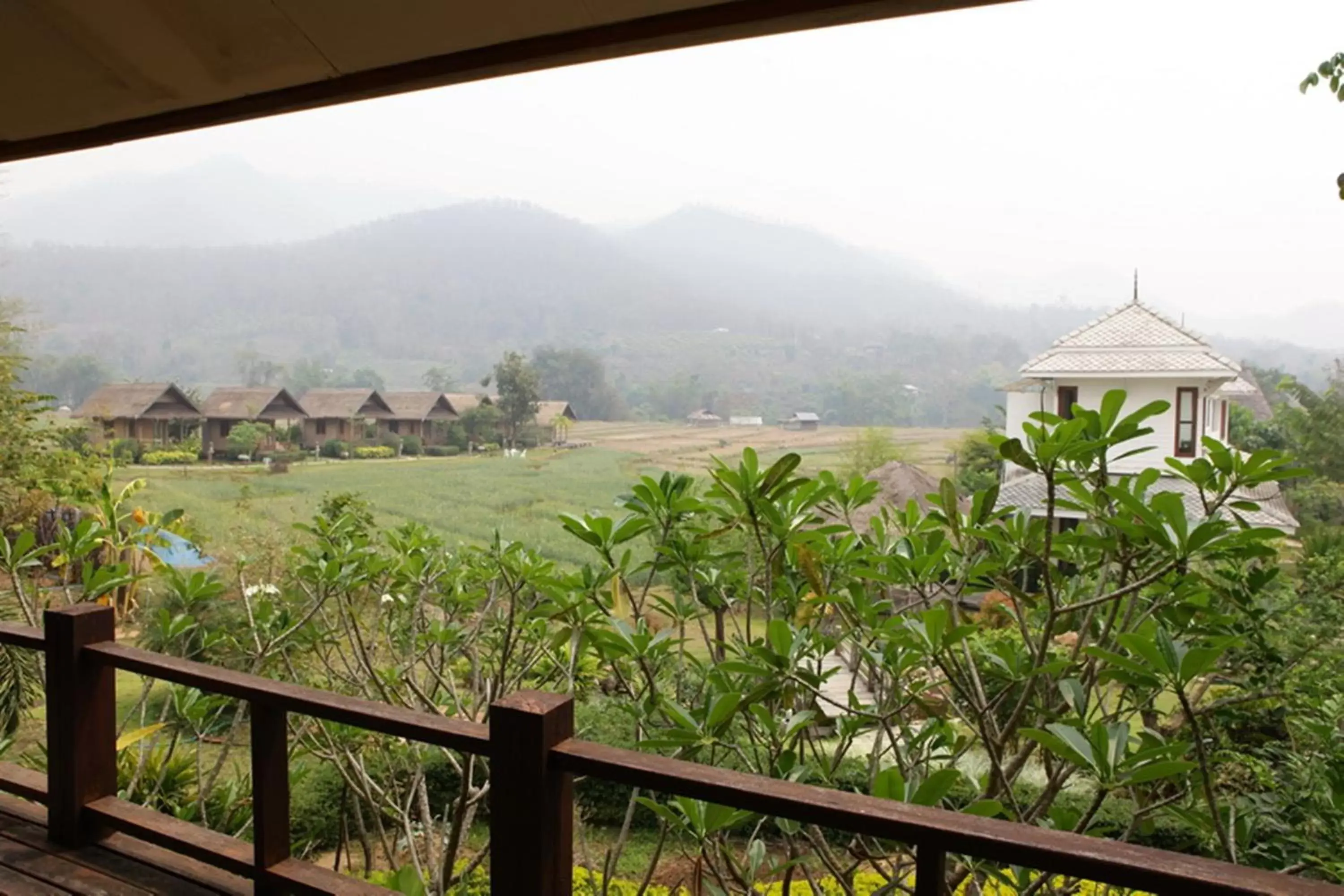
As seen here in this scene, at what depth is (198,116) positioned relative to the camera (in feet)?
4.57

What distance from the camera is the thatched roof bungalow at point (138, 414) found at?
5488 millimetres

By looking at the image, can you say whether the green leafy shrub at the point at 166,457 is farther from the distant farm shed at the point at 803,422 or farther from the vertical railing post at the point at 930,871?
the vertical railing post at the point at 930,871

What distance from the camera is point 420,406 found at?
16.3ft

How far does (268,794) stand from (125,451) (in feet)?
18.1

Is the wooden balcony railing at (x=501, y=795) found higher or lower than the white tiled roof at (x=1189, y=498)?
lower

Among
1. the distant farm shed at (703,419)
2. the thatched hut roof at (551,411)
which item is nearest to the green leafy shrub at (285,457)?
the thatched hut roof at (551,411)

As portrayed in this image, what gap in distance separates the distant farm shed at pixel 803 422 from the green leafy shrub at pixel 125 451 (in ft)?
15.9

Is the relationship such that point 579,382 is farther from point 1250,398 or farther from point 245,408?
point 1250,398

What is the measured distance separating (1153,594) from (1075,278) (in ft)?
7.54

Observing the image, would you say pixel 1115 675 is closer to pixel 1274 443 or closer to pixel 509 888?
pixel 509 888

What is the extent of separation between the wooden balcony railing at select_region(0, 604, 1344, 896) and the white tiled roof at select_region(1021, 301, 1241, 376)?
226 cm

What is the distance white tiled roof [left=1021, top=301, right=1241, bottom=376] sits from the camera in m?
2.57

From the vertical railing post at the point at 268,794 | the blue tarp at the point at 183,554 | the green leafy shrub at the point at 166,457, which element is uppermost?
the green leafy shrub at the point at 166,457

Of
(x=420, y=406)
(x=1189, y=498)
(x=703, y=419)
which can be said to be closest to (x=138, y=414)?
(x=420, y=406)
